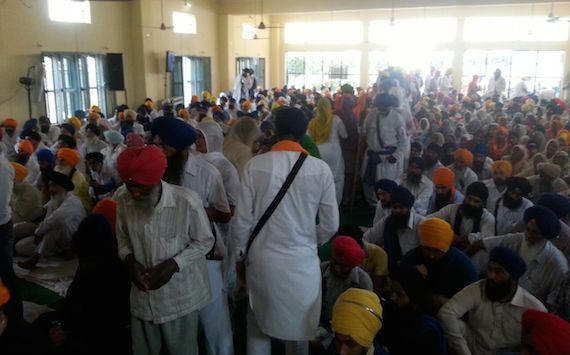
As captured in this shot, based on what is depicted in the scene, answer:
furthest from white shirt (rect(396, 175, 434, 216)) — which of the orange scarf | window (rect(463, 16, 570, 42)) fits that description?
window (rect(463, 16, 570, 42))

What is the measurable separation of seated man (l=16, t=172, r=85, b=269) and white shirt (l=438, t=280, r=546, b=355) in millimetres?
3345

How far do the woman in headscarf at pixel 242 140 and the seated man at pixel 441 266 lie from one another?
164 centimetres

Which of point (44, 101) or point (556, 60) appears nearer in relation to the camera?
point (44, 101)

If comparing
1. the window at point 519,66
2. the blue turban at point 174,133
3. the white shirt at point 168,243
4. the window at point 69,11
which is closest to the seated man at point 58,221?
the blue turban at point 174,133

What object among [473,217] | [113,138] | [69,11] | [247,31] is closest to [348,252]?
[473,217]

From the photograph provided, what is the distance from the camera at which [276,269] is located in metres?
2.27

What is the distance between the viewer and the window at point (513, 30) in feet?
54.0

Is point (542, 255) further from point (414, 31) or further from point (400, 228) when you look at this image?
point (414, 31)

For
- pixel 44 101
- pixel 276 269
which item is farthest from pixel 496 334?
pixel 44 101

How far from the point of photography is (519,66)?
A: 17453 millimetres

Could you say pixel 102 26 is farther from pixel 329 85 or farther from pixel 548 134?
pixel 329 85

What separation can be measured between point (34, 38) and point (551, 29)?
52.1 ft

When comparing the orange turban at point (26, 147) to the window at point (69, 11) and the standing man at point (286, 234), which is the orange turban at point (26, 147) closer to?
the window at point (69, 11)

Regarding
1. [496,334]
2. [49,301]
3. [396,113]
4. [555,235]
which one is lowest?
[49,301]
